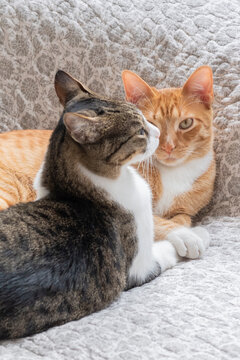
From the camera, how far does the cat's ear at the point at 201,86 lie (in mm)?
1712

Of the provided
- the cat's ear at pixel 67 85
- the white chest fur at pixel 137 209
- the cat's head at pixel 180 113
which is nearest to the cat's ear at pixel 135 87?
the cat's head at pixel 180 113

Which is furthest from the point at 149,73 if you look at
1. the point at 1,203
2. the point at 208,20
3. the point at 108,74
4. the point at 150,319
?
the point at 150,319

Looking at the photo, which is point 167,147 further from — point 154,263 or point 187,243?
point 154,263

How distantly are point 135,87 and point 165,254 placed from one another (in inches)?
25.7

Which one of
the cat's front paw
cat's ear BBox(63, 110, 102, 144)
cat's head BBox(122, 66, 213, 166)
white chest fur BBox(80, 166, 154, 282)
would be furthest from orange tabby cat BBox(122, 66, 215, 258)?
cat's ear BBox(63, 110, 102, 144)

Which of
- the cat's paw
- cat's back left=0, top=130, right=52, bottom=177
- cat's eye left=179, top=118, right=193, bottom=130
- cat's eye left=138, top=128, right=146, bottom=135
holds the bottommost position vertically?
the cat's paw

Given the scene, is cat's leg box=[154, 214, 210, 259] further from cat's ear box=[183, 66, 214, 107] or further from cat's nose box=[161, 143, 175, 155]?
cat's ear box=[183, 66, 214, 107]

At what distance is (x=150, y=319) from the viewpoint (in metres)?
1.13

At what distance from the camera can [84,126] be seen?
1142mm

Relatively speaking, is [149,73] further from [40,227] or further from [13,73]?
[40,227]

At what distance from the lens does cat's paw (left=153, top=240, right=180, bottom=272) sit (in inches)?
57.2

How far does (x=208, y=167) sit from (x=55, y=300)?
966 millimetres

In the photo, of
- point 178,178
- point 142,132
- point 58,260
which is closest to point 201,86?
point 178,178

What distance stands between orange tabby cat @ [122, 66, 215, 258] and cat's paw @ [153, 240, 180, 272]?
136 mm
